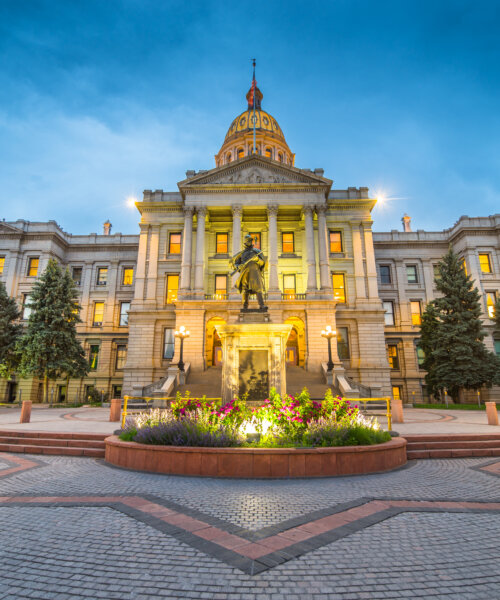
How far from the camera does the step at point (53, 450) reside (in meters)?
10.4

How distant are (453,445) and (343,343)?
23.4 meters

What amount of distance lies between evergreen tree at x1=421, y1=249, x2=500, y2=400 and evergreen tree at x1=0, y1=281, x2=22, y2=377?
123ft

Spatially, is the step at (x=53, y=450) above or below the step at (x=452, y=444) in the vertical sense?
below

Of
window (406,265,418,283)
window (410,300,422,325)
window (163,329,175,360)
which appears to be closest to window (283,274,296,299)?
window (163,329,175,360)

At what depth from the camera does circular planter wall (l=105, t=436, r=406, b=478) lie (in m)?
7.95

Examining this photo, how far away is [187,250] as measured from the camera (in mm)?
34312

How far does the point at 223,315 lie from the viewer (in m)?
32.5

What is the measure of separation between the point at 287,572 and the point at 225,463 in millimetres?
4374

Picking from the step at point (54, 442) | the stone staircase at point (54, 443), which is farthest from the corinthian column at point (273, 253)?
the step at point (54, 442)

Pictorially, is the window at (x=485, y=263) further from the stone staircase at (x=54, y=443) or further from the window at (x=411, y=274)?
the stone staircase at (x=54, y=443)

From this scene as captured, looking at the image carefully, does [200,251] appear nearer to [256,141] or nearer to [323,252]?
[323,252]

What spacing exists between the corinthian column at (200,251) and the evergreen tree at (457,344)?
2155 cm

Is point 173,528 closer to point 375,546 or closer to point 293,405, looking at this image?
point 375,546

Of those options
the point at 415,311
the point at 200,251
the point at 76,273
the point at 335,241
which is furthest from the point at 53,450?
the point at 415,311
